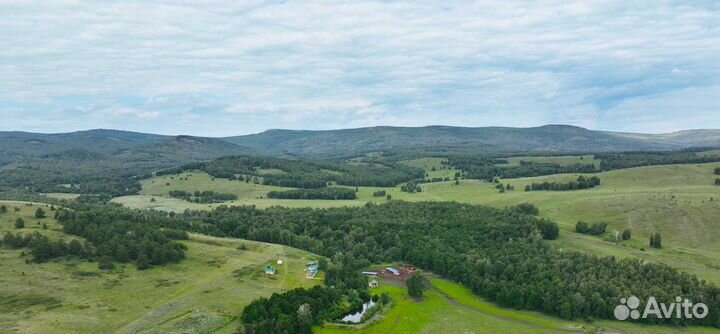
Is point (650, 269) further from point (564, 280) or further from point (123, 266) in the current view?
point (123, 266)

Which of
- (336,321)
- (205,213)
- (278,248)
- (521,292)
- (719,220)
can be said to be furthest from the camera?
(205,213)

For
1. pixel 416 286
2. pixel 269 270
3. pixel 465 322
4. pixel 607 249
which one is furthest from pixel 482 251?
pixel 269 270

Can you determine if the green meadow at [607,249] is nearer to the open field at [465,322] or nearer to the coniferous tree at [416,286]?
the open field at [465,322]

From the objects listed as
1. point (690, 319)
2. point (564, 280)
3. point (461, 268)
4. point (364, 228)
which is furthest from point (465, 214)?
point (690, 319)

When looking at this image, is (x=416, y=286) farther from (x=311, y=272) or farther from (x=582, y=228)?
(x=582, y=228)

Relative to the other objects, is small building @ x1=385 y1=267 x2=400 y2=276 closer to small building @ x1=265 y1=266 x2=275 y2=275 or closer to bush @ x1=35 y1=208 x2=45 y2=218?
small building @ x1=265 y1=266 x2=275 y2=275

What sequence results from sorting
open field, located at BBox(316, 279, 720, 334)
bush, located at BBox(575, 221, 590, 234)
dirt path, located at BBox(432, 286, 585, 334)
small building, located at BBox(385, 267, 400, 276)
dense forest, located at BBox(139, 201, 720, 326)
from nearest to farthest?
open field, located at BBox(316, 279, 720, 334), dirt path, located at BBox(432, 286, 585, 334), dense forest, located at BBox(139, 201, 720, 326), small building, located at BBox(385, 267, 400, 276), bush, located at BBox(575, 221, 590, 234)

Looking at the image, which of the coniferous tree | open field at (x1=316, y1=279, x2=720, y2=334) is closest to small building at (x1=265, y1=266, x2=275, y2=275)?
open field at (x1=316, y1=279, x2=720, y2=334)
